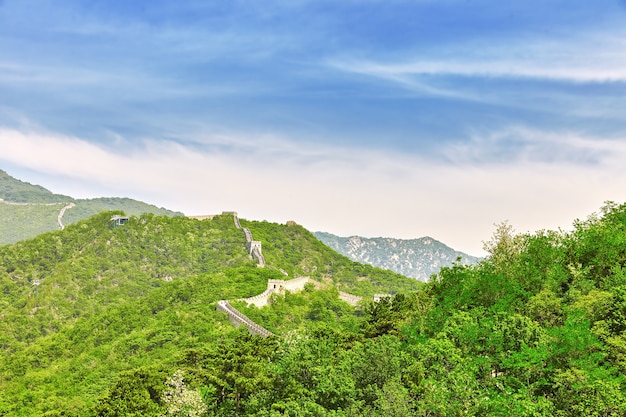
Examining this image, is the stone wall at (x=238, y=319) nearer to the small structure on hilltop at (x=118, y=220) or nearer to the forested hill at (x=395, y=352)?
the forested hill at (x=395, y=352)

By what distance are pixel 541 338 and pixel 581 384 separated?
4.57 metres

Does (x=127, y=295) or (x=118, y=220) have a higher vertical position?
(x=118, y=220)

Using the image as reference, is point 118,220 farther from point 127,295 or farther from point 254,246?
point 254,246

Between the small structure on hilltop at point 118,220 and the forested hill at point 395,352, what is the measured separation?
58552mm

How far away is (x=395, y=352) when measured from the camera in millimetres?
34156

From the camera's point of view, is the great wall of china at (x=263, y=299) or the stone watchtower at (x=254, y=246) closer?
the great wall of china at (x=263, y=299)

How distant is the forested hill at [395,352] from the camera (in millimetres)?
28984

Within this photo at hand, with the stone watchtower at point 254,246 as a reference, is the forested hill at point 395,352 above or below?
below

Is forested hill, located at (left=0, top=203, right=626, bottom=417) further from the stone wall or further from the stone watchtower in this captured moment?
the stone watchtower

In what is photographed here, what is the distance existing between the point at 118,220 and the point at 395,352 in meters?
127

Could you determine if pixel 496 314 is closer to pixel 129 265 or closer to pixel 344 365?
pixel 344 365

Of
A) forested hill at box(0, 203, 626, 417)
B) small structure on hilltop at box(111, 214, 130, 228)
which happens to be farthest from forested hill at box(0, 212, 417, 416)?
small structure on hilltop at box(111, 214, 130, 228)

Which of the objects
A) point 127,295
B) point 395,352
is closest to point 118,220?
point 127,295

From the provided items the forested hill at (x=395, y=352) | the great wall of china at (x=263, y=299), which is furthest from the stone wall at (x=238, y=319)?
the forested hill at (x=395, y=352)
